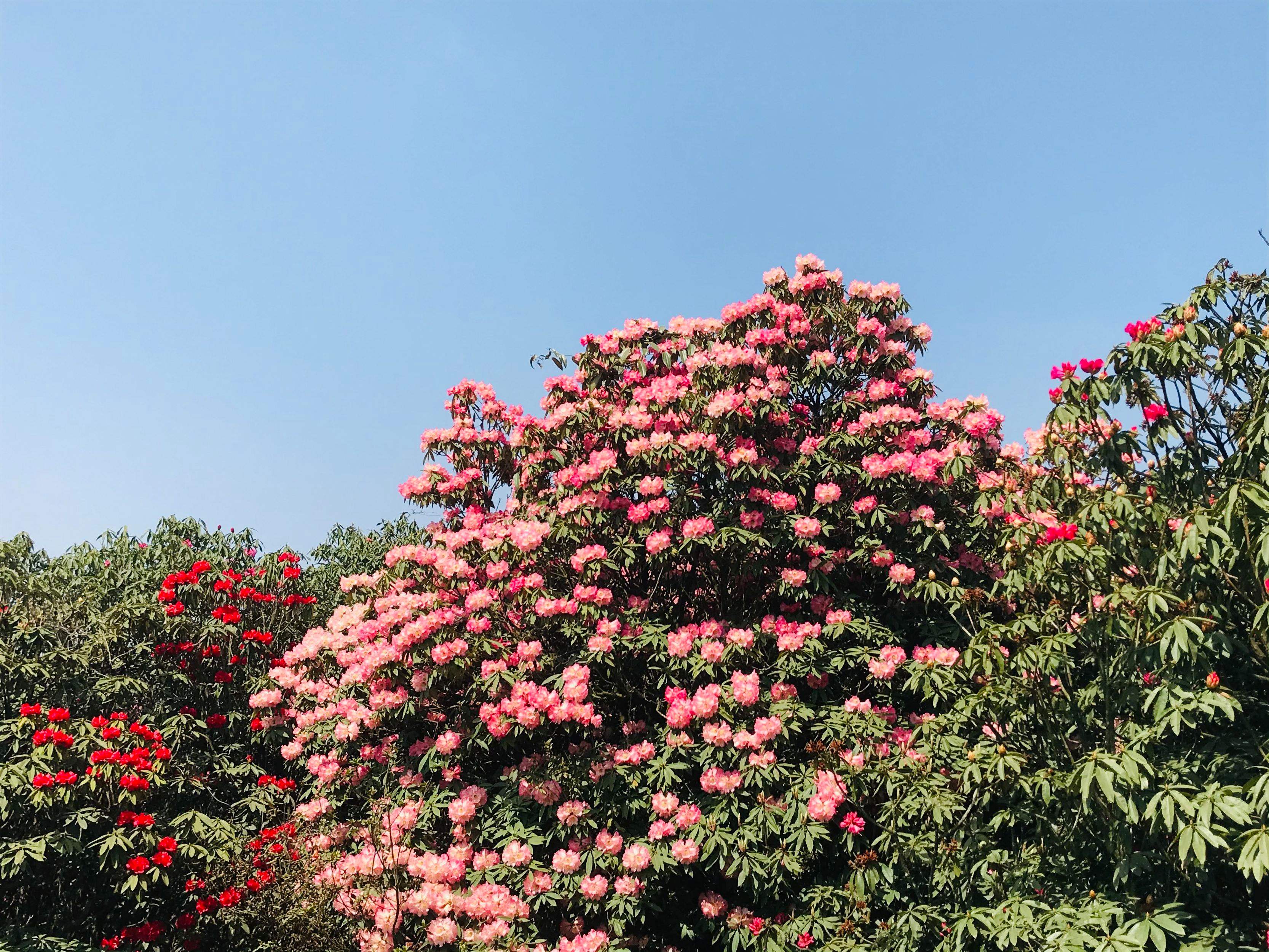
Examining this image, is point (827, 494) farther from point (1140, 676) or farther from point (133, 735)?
point (133, 735)

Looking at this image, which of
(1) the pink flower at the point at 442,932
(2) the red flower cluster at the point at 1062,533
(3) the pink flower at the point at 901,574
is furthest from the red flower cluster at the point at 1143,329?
(1) the pink flower at the point at 442,932

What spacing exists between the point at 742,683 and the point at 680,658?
575 mm

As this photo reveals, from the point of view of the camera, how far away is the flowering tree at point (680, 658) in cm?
595

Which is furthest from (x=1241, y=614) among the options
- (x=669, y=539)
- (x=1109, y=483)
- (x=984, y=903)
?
(x=669, y=539)

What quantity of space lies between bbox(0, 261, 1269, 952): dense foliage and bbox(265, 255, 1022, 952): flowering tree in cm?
3

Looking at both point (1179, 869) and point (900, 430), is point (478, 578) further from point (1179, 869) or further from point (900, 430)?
point (1179, 869)

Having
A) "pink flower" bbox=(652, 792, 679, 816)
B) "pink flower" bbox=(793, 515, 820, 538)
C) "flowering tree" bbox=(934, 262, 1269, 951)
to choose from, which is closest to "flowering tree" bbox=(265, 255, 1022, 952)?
"pink flower" bbox=(652, 792, 679, 816)

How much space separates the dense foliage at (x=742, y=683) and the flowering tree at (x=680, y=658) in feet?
0.11

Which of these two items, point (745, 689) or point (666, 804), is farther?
point (745, 689)

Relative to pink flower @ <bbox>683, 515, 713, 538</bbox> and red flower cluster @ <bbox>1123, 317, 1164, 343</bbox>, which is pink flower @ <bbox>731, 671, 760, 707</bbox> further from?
red flower cluster @ <bbox>1123, 317, 1164, 343</bbox>

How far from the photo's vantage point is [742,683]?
6.12 m

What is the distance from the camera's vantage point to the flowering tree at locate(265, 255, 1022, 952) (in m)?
5.95

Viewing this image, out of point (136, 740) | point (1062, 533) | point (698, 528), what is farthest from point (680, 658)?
point (136, 740)

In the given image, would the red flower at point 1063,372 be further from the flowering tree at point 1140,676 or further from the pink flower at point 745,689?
the pink flower at point 745,689
